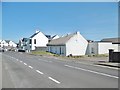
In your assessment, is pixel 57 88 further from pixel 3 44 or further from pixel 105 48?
pixel 3 44

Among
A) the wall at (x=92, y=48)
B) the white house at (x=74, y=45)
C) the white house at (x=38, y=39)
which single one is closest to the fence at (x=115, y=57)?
the white house at (x=74, y=45)

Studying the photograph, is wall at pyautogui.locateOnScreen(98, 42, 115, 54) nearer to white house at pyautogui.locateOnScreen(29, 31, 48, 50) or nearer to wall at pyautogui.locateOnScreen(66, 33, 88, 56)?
wall at pyautogui.locateOnScreen(66, 33, 88, 56)

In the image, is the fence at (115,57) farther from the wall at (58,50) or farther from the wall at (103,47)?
the wall at (58,50)

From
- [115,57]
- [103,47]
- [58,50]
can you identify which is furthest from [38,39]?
[115,57]

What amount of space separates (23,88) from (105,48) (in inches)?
2152

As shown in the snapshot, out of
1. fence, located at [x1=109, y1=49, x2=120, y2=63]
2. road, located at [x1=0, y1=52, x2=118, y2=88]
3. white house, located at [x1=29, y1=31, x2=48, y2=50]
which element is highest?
white house, located at [x1=29, y1=31, x2=48, y2=50]

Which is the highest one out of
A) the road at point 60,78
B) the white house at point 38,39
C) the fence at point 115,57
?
the white house at point 38,39

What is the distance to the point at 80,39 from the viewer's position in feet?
214

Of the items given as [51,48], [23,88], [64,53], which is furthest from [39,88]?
[51,48]

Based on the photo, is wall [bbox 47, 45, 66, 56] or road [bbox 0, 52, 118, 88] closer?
road [bbox 0, 52, 118, 88]

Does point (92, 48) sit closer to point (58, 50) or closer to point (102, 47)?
point (102, 47)

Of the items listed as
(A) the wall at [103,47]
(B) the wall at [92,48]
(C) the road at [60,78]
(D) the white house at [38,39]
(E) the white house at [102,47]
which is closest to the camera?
(C) the road at [60,78]

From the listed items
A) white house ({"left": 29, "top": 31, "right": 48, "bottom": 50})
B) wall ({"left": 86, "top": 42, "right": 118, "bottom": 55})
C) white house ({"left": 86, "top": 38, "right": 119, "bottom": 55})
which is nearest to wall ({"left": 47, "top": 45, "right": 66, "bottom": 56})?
white house ({"left": 86, "top": 38, "right": 119, "bottom": 55})

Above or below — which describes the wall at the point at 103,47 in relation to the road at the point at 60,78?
above
